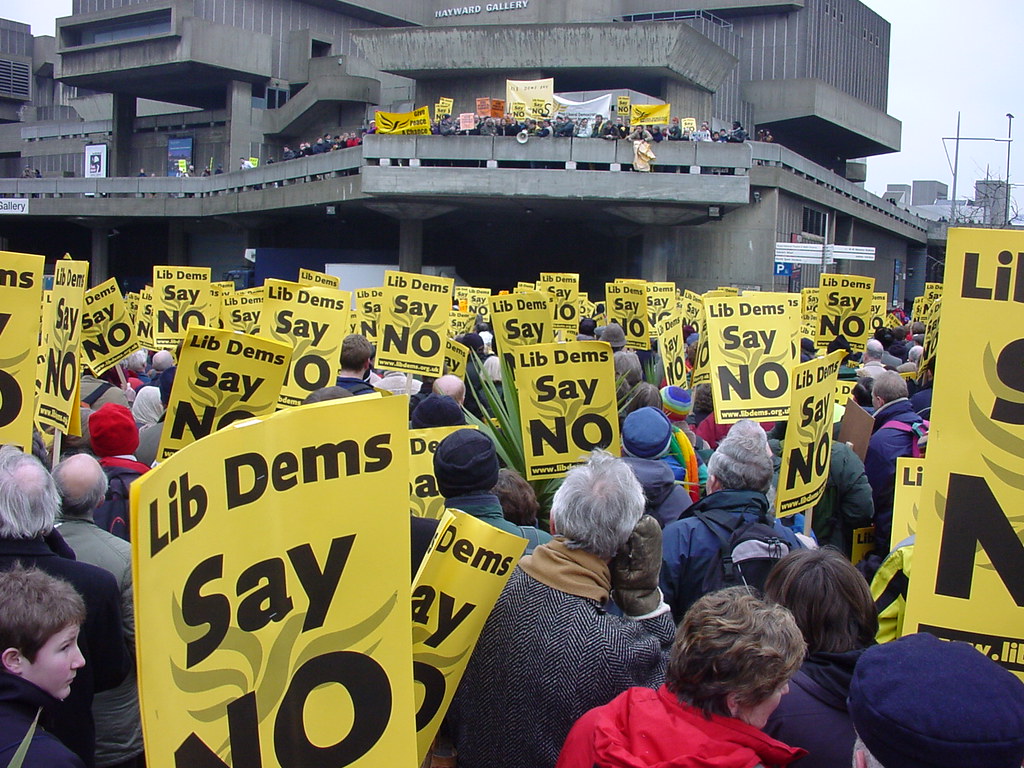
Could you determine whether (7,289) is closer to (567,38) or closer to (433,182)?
(433,182)

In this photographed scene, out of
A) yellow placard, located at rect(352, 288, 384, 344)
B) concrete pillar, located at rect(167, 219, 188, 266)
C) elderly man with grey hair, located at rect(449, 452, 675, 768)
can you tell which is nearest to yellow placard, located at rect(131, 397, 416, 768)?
elderly man with grey hair, located at rect(449, 452, 675, 768)

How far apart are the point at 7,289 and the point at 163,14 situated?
4583 cm

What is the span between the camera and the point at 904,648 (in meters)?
2.05

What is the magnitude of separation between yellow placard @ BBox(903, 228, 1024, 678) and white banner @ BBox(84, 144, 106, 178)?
181 feet

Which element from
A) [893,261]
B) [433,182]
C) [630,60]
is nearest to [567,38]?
[630,60]

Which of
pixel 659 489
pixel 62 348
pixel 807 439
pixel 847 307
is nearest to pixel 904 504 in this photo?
pixel 807 439

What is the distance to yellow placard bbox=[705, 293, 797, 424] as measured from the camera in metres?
6.48

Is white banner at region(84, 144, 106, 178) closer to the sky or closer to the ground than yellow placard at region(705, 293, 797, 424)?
closer to the sky

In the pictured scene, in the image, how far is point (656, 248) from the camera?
3709 cm

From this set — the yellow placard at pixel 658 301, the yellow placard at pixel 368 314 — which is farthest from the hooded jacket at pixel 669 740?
the yellow placard at pixel 658 301

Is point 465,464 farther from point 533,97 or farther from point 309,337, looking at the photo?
point 533,97

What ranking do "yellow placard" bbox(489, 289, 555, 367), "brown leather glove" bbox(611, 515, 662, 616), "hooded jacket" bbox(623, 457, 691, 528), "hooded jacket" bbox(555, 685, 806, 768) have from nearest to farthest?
"hooded jacket" bbox(555, 685, 806, 768)
"brown leather glove" bbox(611, 515, 662, 616)
"hooded jacket" bbox(623, 457, 691, 528)
"yellow placard" bbox(489, 289, 555, 367)

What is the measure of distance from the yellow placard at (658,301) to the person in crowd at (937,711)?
1177cm

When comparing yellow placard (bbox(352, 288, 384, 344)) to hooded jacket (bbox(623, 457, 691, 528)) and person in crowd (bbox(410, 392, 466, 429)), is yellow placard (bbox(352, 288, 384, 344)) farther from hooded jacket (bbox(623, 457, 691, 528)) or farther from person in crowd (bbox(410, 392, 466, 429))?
hooded jacket (bbox(623, 457, 691, 528))
